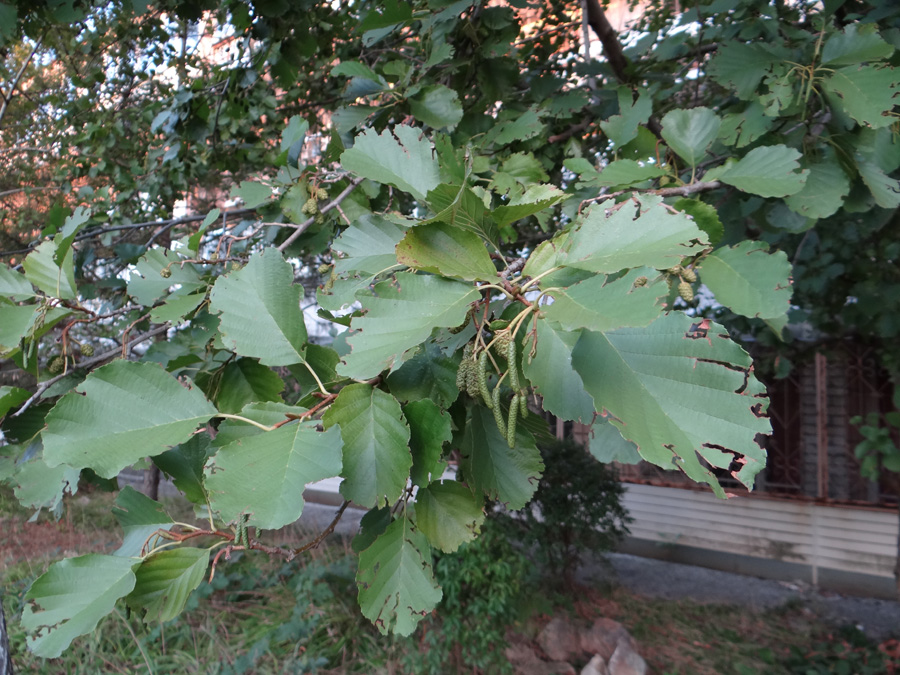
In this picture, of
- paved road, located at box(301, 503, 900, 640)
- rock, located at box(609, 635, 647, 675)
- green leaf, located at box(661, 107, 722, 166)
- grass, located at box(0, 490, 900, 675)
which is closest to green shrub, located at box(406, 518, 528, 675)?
grass, located at box(0, 490, 900, 675)

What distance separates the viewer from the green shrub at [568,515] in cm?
384

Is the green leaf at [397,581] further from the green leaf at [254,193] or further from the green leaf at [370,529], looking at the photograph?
the green leaf at [254,193]

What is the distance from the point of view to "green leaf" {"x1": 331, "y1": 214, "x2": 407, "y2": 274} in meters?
0.74

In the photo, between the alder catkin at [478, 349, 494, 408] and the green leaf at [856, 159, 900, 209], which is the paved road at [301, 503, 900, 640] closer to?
the green leaf at [856, 159, 900, 209]

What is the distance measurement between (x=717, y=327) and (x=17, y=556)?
19.6ft

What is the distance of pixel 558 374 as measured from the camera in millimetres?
583

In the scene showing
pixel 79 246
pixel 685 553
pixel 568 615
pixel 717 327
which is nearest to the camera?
pixel 717 327

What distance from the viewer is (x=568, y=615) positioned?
3.60m

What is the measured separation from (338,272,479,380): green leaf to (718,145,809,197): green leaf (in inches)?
27.5

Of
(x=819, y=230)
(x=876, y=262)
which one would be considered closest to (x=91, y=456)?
(x=819, y=230)

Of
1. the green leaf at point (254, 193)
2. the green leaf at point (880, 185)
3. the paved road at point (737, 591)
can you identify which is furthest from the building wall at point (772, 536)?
the green leaf at point (254, 193)

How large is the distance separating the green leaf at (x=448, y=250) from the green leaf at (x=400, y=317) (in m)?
0.02

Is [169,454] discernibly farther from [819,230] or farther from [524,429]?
[819,230]

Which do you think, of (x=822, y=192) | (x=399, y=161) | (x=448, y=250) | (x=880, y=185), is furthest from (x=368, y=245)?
(x=880, y=185)
